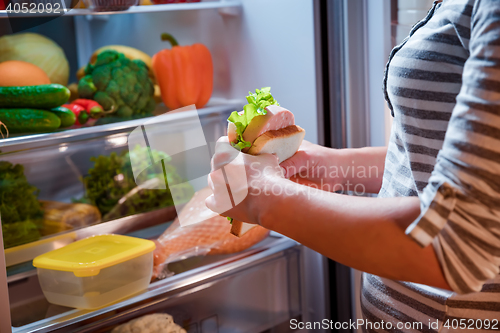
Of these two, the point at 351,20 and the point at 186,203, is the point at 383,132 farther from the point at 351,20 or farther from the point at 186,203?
the point at 186,203

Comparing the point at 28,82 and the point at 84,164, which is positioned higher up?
the point at 28,82

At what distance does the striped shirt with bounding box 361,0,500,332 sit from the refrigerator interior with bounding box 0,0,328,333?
0.47 m

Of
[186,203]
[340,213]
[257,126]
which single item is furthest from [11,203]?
[340,213]

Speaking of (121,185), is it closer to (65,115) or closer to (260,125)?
(65,115)

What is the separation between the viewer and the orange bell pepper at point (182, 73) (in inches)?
55.1

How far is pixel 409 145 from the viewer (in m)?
0.69

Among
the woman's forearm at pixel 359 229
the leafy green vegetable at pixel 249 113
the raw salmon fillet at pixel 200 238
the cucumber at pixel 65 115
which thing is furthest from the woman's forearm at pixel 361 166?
the cucumber at pixel 65 115

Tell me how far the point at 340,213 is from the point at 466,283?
158mm

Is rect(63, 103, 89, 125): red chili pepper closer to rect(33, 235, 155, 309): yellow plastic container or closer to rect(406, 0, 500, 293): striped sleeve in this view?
rect(33, 235, 155, 309): yellow plastic container

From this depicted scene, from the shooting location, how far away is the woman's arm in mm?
893

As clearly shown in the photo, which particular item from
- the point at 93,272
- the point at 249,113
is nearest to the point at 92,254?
the point at 93,272

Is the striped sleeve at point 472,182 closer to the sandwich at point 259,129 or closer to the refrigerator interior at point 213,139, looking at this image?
the sandwich at point 259,129

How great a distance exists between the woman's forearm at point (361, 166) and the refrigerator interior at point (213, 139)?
0.39 m

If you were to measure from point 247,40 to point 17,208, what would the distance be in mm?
841
